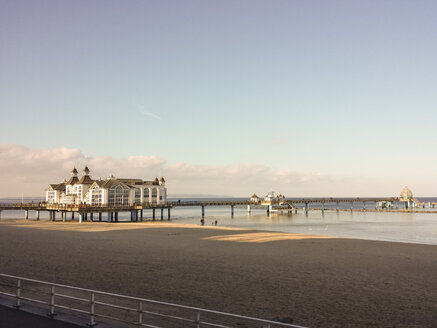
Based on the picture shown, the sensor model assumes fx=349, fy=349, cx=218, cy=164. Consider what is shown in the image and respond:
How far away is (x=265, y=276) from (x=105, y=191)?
6022 centimetres

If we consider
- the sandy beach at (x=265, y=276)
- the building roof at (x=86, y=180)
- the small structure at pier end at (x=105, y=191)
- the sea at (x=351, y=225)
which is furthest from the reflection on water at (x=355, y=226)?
the sandy beach at (x=265, y=276)

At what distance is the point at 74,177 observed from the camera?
8488 cm

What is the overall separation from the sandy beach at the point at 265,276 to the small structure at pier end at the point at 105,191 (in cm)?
4315

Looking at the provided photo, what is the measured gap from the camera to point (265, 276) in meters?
18.2

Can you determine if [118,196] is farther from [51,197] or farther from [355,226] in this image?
[355,226]

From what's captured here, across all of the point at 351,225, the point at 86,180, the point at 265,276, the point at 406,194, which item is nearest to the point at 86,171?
the point at 86,180

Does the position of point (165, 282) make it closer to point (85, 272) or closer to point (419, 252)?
point (85, 272)

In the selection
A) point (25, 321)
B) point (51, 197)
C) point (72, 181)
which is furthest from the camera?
point (51, 197)

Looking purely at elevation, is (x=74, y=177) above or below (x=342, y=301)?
above

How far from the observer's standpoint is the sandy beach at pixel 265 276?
12.7 metres

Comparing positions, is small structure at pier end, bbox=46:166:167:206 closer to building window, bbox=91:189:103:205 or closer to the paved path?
building window, bbox=91:189:103:205

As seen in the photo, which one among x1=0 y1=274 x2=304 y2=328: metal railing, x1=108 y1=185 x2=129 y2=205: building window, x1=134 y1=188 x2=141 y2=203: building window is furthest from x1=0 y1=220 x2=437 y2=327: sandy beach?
x1=134 y1=188 x2=141 y2=203: building window

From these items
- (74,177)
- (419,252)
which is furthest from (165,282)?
(74,177)

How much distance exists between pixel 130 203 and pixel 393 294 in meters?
67.3
